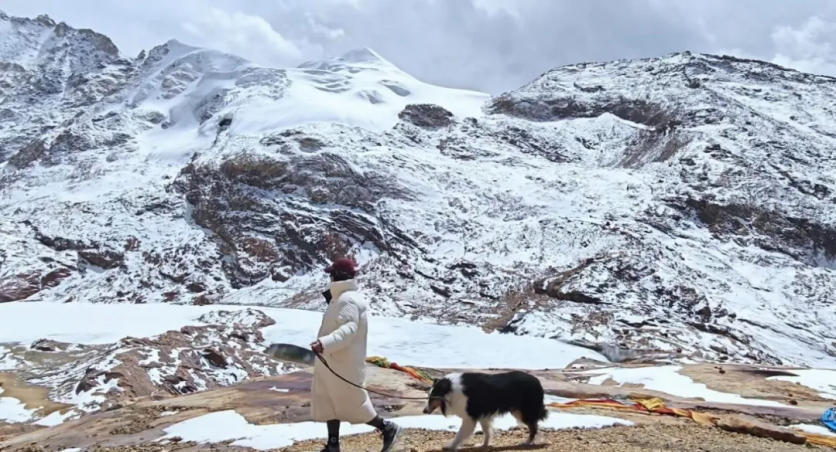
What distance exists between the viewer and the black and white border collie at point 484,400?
7250mm

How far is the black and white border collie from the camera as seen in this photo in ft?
23.8

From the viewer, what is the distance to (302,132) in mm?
71438

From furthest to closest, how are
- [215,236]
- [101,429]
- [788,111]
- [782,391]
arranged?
[788,111]
[215,236]
[782,391]
[101,429]

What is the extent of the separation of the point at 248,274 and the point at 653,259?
32.5m

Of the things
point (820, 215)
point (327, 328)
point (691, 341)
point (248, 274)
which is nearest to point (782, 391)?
point (327, 328)

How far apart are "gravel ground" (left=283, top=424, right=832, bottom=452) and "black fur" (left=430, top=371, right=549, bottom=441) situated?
1.31 ft

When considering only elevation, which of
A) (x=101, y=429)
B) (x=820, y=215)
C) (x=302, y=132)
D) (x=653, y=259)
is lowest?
(x=101, y=429)

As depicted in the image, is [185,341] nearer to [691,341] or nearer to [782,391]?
[782,391]

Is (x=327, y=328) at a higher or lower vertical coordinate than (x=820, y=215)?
lower

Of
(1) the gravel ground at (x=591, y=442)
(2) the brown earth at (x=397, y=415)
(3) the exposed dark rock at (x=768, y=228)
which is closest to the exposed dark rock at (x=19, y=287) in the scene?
(2) the brown earth at (x=397, y=415)

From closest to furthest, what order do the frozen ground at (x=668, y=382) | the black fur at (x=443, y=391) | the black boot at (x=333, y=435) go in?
the black boot at (x=333, y=435) → the black fur at (x=443, y=391) → the frozen ground at (x=668, y=382)

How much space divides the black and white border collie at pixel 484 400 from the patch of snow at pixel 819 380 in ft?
33.8

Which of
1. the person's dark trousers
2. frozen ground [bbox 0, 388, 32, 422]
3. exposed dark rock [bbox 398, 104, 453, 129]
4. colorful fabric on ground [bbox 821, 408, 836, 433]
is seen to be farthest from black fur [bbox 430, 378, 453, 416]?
exposed dark rock [bbox 398, 104, 453, 129]

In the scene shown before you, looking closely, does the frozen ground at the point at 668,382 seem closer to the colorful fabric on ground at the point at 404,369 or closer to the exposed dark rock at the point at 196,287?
the colorful fabric on ground at the point at 404,369
